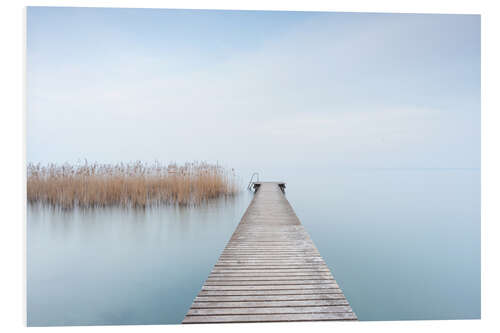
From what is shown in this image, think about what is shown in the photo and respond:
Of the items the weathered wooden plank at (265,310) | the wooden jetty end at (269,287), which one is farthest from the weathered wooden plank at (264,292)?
the weathered wooden plank at (265,310)

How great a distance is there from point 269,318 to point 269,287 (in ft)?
1.07

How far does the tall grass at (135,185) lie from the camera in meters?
4.56

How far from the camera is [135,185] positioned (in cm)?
575

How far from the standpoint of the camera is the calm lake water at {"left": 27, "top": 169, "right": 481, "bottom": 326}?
8.52ft

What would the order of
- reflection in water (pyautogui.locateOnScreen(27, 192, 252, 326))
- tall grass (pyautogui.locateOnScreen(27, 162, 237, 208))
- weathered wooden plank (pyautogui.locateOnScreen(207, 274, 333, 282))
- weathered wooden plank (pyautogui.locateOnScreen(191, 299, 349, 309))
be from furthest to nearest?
1. tall grass (pyautogui.locateOnScreen(27, 162, 237, 208))
2. reflection in water (pyautogui.locateOnScreen(27, 192, 252, 326))
3. weathered wooden plank (pyautogui.locateOnScreen(207, 274, 333, 282))
4. weathered wooden plank (pyautogui.locateOnScreen(191, 299, 349, 309))

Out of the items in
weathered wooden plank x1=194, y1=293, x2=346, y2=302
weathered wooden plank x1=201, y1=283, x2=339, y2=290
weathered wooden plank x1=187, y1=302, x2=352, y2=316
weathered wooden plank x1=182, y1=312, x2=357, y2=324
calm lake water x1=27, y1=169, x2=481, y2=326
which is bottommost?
calm lake water x1=27, y1=169, x2=481, y2=326

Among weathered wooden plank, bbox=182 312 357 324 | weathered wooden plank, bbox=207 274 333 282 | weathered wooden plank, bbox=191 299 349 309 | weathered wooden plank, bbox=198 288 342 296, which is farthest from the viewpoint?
weathered wooden plank, bbox=207 274 333 282

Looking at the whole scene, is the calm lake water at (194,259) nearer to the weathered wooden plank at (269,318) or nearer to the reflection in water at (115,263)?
the reflection in water at (115,263)

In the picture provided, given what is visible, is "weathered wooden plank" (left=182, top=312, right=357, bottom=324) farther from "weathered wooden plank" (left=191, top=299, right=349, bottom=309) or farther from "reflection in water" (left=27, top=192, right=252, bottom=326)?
"reflection in water" (left=27, top=192, right=252, bottom=326)

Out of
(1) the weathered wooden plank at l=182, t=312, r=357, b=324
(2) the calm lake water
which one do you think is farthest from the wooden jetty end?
(2) the calm lake water

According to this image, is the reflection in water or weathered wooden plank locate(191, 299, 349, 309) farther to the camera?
the reflection in water

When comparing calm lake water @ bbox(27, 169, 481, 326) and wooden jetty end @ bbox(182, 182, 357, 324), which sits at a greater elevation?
wooden jetty end @ bbox(182, 182, 357, 324)

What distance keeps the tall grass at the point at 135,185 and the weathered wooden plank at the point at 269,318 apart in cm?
336
